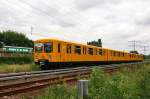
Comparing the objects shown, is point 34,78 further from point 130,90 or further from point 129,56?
point 129,56

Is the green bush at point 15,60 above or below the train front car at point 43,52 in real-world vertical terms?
below

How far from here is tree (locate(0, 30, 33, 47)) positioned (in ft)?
316

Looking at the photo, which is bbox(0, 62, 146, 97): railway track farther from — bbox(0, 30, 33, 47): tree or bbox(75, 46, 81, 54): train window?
bbox(0, 30, 33, 47): tree

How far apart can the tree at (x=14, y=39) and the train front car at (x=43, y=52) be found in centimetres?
7231

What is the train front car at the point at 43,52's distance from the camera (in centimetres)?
2420

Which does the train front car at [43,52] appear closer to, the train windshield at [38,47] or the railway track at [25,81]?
the train windshield at [38,47]

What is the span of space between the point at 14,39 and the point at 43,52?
255ft

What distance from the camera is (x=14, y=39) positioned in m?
99.9

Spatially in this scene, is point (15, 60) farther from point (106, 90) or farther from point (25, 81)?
point (106, 90)

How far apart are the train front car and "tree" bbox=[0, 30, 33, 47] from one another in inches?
2847

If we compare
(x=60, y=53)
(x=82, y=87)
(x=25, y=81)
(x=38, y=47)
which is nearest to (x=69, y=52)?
(x=60, y=53)

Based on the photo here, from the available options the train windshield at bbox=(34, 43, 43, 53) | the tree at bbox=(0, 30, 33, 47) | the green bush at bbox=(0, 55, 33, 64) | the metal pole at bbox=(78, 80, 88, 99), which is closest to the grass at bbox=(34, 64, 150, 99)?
the metal pole at bbox=(78, 80, 88, 99)

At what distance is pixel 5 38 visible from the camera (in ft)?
317

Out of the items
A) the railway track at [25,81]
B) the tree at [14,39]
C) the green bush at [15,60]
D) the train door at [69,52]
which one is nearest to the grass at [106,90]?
the railway track at [25,81]
